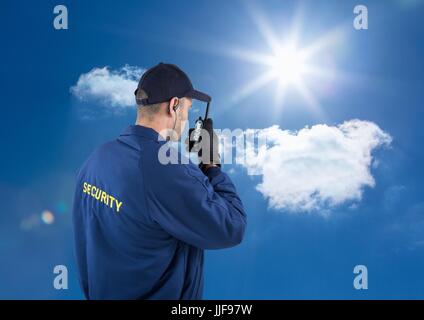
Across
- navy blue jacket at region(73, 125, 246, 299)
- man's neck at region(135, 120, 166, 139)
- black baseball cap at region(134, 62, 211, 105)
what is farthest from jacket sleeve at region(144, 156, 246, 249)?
black baseball cap at region(134, 62, 211, 105)

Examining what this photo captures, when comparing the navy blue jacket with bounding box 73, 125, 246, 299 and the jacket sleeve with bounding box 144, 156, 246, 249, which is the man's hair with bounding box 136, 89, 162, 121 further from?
the jacket sleeve with bounding box 144, 156, 246, 249

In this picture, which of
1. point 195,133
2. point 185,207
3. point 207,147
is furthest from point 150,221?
point 195,133

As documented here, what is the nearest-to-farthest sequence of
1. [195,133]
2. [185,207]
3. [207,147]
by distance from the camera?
[185,207] → [207,147] → [195,133]

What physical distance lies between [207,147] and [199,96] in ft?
A: 0.96

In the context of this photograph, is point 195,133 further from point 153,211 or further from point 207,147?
point 153,211

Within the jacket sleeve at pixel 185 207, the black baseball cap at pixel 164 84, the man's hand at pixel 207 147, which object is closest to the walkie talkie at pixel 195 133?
the man's hand at pixel 207 147

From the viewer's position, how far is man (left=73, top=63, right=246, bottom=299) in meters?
2.05

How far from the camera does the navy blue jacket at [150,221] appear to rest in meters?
2.04

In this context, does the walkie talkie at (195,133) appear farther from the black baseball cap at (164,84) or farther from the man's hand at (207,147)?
the black baseball cap at (164,84)

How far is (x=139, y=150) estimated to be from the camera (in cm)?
215

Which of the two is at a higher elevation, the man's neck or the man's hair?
the man's hair

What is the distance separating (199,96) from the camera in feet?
8.23
